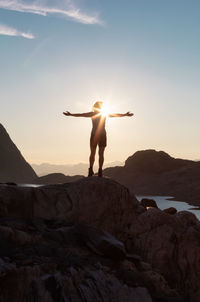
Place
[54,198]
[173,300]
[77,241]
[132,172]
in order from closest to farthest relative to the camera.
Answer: [173,300] → [77,241] → [54,198] → [132,172]

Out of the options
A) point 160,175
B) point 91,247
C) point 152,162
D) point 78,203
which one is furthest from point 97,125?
point 152,162

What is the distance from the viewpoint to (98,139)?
13.9 m

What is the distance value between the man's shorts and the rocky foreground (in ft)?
4.52

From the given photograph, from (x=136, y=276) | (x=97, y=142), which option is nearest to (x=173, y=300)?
(x=136, y=276)

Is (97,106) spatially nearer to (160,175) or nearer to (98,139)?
(98,139)

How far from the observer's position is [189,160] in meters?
180

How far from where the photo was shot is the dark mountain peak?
17388cm

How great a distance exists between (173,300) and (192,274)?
3.66m

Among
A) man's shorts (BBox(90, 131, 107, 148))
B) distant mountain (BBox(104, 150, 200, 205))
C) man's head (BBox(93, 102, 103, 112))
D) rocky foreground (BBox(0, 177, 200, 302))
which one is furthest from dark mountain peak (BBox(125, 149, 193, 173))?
rocky foreground (BBox(0, 177, 200, 302))

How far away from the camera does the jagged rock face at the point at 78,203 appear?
38.0ft

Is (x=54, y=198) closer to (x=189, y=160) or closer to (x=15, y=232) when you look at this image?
(x=15, y=232)

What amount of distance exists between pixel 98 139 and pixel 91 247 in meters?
5.05

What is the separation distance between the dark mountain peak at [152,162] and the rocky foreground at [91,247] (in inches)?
6301

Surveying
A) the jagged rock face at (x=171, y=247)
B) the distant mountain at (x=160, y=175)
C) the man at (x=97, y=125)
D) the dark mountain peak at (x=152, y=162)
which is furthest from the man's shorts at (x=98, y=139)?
the dark mountain peak at (x=152, y=162)
